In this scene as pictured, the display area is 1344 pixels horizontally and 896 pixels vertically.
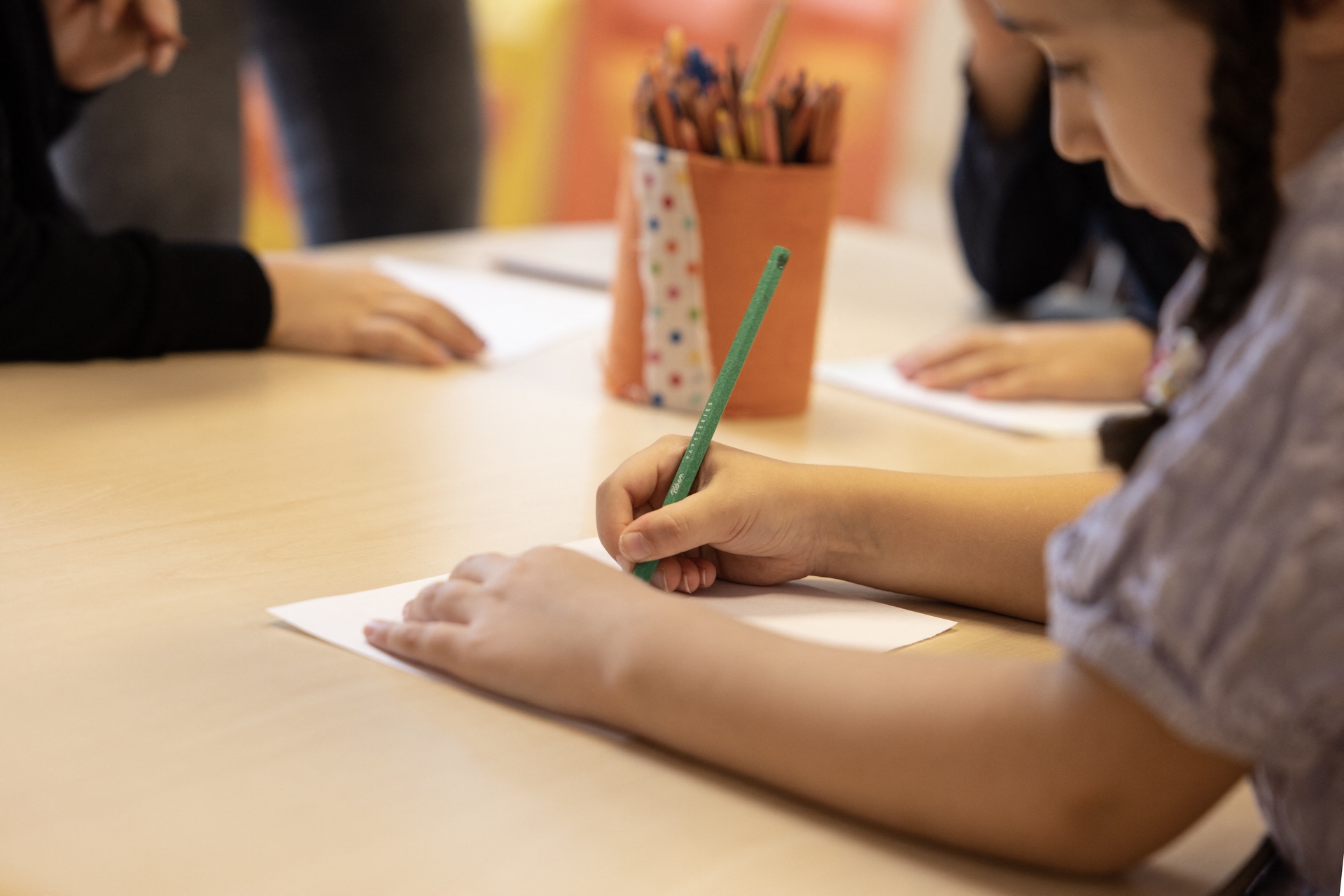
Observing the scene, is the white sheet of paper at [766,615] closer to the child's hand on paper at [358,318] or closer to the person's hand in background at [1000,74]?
the child's hand on paper at [358,318]

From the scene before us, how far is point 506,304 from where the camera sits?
3.91 feet

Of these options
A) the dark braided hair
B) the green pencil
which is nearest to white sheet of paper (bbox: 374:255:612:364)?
the green pencil

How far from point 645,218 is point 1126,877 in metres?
0.57

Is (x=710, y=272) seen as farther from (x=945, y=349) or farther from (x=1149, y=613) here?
(x=1149, y=613)

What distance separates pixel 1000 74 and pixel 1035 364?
0.35 metres

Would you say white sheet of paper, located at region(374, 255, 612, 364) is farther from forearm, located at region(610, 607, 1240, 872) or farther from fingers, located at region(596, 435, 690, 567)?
forearm, located at region(610, 607, 1240, 872)

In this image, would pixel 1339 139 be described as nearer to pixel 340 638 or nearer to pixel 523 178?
pixel 340 638

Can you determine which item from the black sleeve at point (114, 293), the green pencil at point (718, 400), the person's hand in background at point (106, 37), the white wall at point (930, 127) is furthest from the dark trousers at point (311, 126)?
the white wall at point (930, 127)

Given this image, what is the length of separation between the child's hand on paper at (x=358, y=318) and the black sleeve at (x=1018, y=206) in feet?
2.05

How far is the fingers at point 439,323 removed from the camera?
999 mm

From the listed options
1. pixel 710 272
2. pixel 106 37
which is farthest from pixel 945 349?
pixel 106 37

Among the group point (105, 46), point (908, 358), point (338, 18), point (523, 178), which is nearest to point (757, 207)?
point (908, 358)

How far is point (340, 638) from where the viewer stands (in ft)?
1.74

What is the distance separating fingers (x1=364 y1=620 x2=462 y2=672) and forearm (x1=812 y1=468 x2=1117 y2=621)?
19 centimetres
